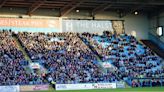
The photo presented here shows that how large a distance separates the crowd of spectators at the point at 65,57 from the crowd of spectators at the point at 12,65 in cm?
142

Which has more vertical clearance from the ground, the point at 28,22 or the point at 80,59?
the point at 28,22

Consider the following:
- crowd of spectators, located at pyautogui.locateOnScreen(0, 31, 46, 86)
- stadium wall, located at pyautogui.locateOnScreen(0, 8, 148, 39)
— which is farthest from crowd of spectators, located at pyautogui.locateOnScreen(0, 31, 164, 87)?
stadium wall, located at pyautogui.locateOnScreen(0, 8, 148, 39)

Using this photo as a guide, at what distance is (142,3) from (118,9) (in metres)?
6.48

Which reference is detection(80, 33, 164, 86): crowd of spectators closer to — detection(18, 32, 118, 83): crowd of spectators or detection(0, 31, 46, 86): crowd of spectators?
detection(18, 32, 118, 83): crowd of spectators

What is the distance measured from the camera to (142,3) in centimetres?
4922

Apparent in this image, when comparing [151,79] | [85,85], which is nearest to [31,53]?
[85,85]

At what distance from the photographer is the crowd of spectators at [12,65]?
3984 centimetres

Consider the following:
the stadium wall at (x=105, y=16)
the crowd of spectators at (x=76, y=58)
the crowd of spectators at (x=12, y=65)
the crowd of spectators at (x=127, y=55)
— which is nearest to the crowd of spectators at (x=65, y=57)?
the crowd of spectators at (x=76, y=58)

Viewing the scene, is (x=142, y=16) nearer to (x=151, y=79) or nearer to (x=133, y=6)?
(x=133, y=6)

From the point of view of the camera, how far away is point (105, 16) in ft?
182

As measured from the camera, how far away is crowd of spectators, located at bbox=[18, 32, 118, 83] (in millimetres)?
43094

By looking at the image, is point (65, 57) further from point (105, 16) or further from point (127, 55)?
point (105, 16)

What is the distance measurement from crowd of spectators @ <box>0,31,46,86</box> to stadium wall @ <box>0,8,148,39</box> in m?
3.35

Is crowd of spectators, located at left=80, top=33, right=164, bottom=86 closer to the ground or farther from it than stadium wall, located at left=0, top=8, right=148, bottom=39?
closer to the ground
